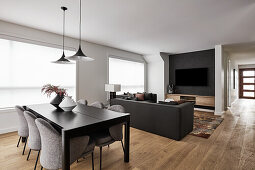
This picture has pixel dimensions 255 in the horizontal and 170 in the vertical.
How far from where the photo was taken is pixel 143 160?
218cm

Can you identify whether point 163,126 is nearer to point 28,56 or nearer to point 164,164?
point 164,164

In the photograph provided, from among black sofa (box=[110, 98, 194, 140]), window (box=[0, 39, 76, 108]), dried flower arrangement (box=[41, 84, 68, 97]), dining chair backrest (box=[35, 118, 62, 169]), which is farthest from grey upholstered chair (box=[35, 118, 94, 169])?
window (box=[0, 39, 76, 108])

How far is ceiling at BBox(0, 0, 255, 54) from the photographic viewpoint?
8.23ft

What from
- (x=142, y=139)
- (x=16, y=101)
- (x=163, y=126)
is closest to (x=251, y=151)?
(x=163, y=126)

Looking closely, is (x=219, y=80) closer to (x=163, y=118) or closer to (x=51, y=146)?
(x=163, y=118)

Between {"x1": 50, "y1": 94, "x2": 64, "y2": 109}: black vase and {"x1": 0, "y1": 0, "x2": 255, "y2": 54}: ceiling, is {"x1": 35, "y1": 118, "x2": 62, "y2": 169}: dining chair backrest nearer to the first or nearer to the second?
{"x1": 50, "y1": 94, "x2": 64, "y2": 109}: black vase

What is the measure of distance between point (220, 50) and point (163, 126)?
3938 mm

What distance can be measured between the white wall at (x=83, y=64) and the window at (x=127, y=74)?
0.32m

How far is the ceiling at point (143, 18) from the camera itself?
2.51 metres

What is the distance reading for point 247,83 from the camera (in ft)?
34.6

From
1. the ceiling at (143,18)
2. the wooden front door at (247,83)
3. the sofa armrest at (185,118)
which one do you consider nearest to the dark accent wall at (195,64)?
the ceiling at (143,18)

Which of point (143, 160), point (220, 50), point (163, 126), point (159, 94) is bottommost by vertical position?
point (143, 160)

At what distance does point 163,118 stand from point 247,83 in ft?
37.2

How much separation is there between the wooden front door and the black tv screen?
7.29 meters
